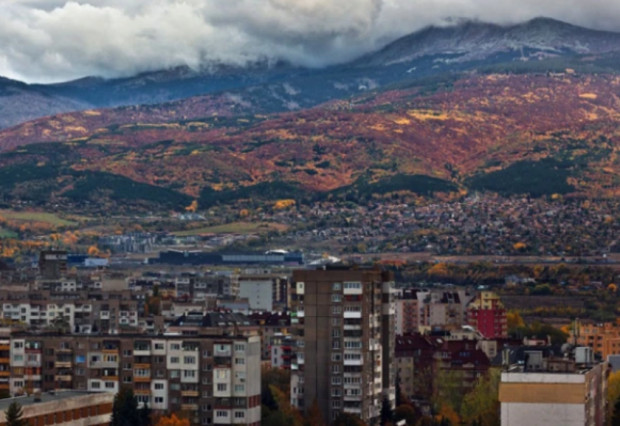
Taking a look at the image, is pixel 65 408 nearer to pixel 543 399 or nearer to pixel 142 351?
pixel 543 399

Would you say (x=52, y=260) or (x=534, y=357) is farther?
(x=52, y=260)

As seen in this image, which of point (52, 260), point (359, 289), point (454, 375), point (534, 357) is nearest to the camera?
point (534, 357)

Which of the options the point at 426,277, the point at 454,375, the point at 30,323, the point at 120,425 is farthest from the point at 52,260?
the point at 120,425

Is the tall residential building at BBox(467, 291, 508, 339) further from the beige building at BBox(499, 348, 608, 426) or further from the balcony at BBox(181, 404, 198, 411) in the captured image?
the beige building at BBox(499, 348, 608, 426)

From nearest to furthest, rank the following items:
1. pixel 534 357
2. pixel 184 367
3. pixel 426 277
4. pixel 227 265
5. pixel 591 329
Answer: pixel 534 357 → pixel 184 367 → pixel 591 329 → pixel 426 277 → pixel 227 265

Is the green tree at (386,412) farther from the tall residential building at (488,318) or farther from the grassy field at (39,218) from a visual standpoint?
the grassy field at (39,218)

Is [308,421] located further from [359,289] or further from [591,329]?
[591,329]
